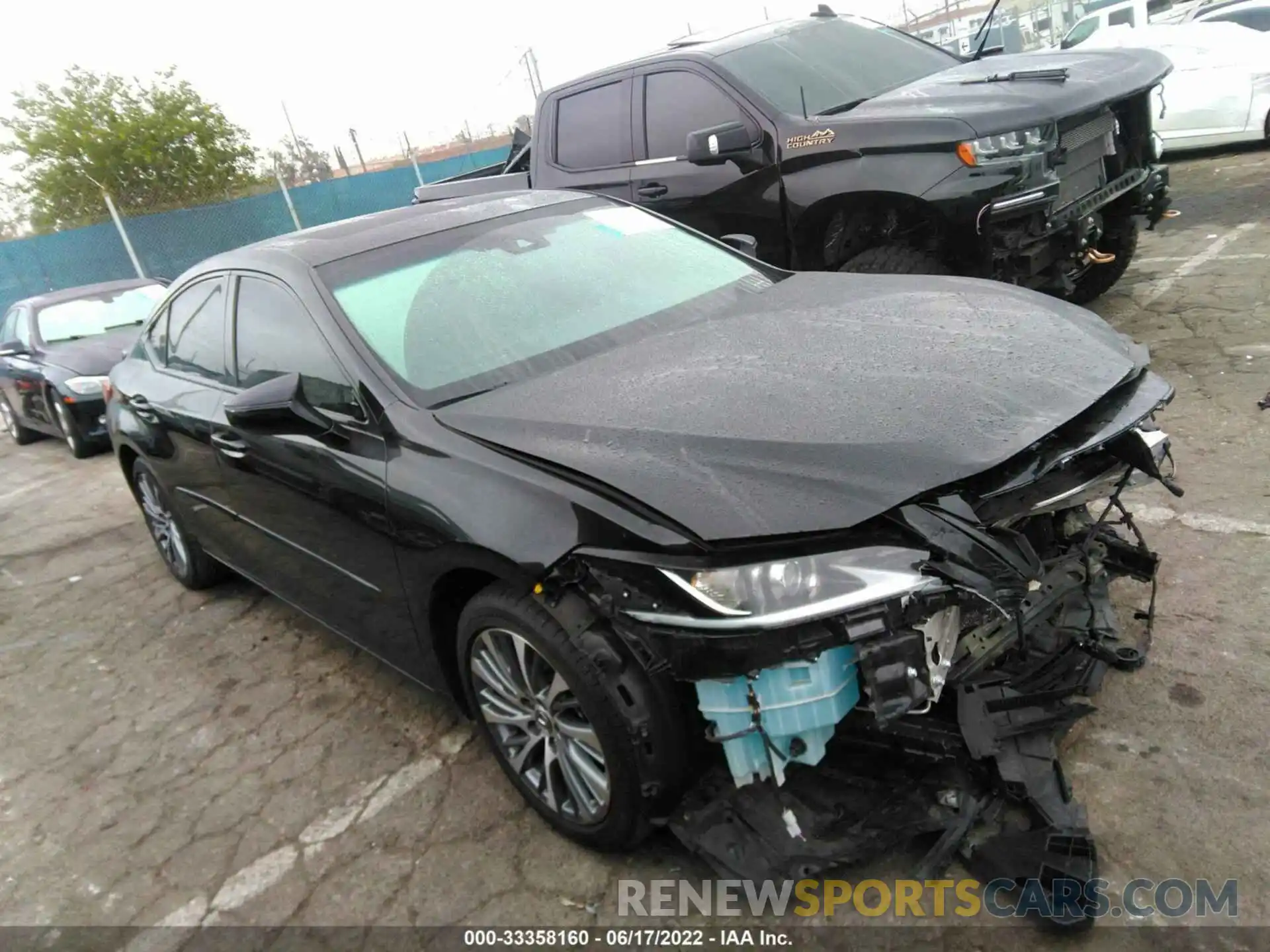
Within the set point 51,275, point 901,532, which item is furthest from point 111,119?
point 901,532

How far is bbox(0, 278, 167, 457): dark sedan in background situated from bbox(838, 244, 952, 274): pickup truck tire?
659 cm

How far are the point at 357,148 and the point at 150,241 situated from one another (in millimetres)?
5657

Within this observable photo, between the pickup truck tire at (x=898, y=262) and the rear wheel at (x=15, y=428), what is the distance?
9.03 metres

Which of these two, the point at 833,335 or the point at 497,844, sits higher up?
the point at 833,335

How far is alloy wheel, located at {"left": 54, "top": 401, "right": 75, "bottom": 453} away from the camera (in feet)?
27.2

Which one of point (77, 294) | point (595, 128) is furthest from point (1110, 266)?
point (77, 294)

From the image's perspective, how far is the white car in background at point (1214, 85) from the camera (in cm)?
946

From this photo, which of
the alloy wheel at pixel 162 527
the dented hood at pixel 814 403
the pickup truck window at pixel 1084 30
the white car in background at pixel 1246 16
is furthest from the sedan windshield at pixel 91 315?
the pickup truck window at pixel 1084 30

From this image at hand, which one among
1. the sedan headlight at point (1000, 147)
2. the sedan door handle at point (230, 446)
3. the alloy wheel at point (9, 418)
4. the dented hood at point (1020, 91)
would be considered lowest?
the alloy wheel at point (9, 418)

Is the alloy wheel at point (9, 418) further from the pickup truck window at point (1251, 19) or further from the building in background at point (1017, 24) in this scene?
the building in background at point (1017, 24)

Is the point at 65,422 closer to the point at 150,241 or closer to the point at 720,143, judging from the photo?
the point at 720,143

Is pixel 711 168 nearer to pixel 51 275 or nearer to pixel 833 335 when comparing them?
pixel 833 335

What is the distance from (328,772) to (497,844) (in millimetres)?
841

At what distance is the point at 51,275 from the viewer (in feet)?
53.1
